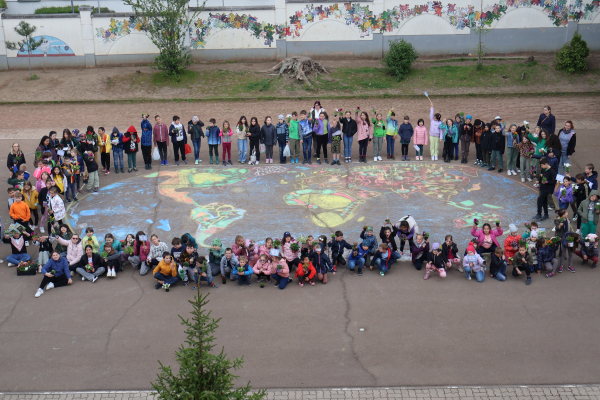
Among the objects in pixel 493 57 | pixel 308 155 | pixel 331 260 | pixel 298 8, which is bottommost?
pixel 331 260

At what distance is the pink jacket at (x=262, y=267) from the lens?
11.1 meters

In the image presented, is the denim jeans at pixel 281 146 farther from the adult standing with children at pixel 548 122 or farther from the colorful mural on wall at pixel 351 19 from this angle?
the colorful mural on wall at pixel 351 19

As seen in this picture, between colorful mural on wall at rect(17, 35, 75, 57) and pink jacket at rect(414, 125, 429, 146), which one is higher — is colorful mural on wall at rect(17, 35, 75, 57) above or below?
above

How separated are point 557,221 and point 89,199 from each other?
11293mm

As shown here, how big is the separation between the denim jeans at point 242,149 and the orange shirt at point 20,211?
6942 millimetres

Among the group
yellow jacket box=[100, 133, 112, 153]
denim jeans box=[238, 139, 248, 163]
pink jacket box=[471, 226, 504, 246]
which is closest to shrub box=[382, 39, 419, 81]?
denim jeans box=[238, 139, 248, 163]

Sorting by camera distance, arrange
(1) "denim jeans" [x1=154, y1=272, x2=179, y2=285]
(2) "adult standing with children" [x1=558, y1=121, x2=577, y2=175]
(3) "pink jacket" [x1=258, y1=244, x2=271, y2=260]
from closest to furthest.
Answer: (1) "denim jeans" [x1=154, y1=272, x2=179, y2=285] < (3) "pink jacket" [x1=258, y1=244, x2=271, y2=260] < (2) "adult standing with children" [x1=558, y1=121, x2=577, y2=175]

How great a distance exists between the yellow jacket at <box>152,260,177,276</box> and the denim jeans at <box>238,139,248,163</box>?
24.7 ft

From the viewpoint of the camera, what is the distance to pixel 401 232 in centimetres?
1203

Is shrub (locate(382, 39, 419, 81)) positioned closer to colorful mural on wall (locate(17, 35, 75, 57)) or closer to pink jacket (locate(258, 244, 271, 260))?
colorful mural on wall (locate(17, 35, 75, 57))

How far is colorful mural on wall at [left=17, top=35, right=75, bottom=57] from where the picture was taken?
95.3ft

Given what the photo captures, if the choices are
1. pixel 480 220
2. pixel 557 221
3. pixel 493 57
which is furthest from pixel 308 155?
pixel 493 57

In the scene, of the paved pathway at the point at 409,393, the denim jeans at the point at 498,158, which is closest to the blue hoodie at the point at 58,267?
the paved pathway at the point at 409,393

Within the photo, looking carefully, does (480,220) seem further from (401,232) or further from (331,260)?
(331,260)
